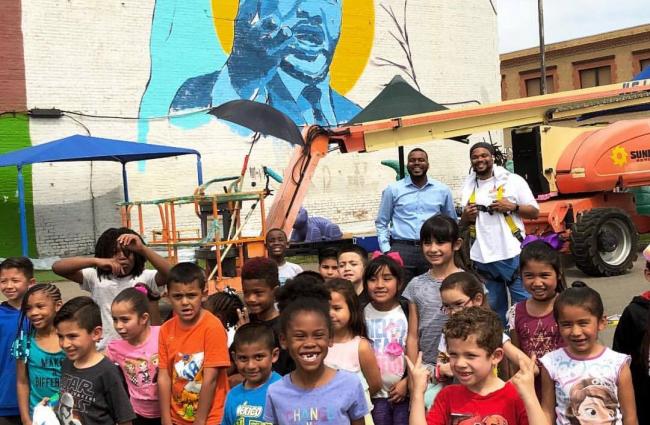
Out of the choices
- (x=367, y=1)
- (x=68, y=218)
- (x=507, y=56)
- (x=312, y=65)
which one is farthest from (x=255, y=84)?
(x=507, y=56)

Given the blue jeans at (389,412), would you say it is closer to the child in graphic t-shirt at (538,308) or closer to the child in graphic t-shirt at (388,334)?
the child in graphic t-shirt at (388,334)

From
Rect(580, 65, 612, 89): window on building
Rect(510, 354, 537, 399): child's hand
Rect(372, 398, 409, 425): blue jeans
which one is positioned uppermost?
Rect(580, 65, 612, 89): window on building

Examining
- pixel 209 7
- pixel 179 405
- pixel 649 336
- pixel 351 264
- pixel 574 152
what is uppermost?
pixel 209 7

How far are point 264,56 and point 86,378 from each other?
50.0 feet

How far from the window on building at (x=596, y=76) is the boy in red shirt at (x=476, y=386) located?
34597 mm

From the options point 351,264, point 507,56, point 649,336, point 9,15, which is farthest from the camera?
point 507,56

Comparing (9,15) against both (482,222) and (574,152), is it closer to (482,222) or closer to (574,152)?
(574,152)

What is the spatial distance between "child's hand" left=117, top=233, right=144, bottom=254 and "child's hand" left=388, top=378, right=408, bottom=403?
1.69m

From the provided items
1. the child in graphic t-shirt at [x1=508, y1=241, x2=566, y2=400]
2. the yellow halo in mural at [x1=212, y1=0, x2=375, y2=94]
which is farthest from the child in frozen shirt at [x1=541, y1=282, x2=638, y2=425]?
the yellow halo in mural at [x1=212, y1=0, x2=375, y2=94]

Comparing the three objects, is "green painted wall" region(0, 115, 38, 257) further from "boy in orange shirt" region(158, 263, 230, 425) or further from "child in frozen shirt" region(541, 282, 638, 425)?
"child in frozen shirt" region(541, 282, 638, 425)

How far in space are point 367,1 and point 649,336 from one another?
687 inches

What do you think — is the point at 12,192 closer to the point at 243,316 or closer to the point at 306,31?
the point at 306,31

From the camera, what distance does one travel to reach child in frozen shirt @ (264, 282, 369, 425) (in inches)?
118

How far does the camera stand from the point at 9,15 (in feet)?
48.0
